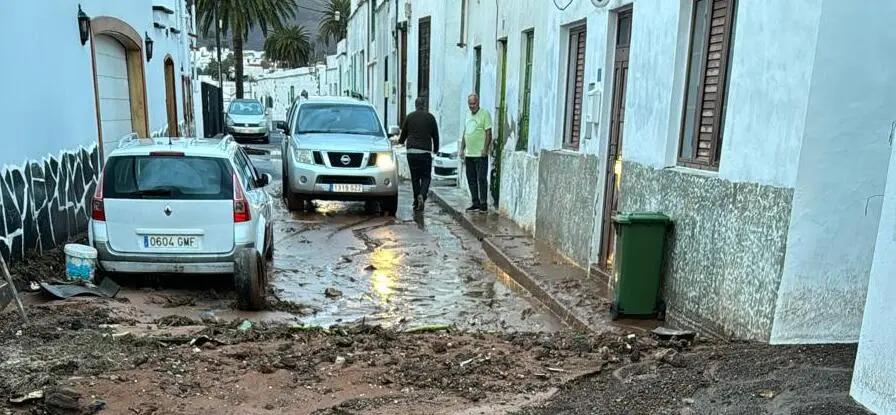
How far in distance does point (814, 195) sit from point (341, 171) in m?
8.66

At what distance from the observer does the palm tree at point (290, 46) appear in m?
59.1

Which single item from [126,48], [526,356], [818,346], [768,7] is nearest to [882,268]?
[818,346]

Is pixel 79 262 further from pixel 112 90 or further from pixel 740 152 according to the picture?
pixel 112 90

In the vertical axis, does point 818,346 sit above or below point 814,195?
below

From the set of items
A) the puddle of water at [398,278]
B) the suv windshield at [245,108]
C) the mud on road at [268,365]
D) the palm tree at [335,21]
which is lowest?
the puddle of water at [398,278]

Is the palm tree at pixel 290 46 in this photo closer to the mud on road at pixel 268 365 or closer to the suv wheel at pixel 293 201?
the suv wheel at pixel 293 201

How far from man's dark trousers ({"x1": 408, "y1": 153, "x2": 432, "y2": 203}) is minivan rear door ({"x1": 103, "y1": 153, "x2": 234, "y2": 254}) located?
6205 mm

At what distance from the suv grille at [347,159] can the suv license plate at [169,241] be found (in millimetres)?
5371

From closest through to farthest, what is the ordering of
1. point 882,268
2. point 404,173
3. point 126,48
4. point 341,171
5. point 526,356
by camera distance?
1. point 882,268
2. point 526,356
3. point 341,171
4. point 126,48
5. point 404,173

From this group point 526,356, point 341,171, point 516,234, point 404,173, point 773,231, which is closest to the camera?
point 773,231

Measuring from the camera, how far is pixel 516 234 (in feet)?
32.9

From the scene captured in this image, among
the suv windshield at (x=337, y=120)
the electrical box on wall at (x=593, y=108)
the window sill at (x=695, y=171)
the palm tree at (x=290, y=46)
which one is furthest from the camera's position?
the palm tree at (x=290, y=46)

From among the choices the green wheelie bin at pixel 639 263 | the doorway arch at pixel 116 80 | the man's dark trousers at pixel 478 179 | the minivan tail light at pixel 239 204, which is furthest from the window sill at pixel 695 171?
the doorway arch at pixel 116 80

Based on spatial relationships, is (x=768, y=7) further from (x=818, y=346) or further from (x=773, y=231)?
(x=818, y=346)
